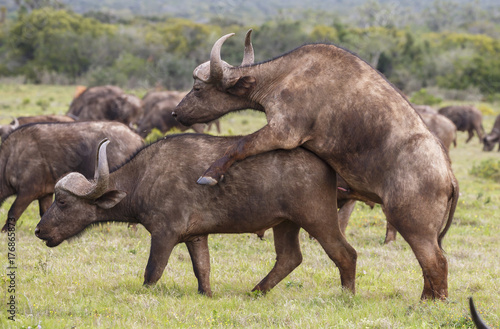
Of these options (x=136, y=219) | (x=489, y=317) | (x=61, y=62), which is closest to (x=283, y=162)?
(x=136, y=219)

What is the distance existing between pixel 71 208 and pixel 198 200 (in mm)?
1546

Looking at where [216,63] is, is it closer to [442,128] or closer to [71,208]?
[71,208]

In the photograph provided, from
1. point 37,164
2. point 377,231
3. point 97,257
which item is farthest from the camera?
point 377,231

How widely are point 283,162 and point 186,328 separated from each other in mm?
2088

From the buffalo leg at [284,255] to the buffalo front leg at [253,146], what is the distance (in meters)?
1.23

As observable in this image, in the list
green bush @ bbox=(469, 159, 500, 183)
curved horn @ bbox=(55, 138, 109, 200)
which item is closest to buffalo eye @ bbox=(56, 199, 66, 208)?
curved horn @ bbox=(55, 138, 109, 200)

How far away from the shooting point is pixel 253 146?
6.93m

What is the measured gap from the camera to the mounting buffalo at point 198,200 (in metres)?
7.08

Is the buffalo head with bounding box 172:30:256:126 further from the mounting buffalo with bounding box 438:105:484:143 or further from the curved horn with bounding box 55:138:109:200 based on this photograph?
the mounting buffalo with bounding box 438:105:484:143

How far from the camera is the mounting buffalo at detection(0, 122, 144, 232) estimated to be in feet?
33.2

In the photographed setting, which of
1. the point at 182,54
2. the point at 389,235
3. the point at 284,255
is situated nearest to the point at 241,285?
the point at 284,255

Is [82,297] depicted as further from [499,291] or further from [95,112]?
[95,112]

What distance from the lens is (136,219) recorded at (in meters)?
7.60

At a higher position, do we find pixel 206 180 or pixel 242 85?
pixel 242 85
